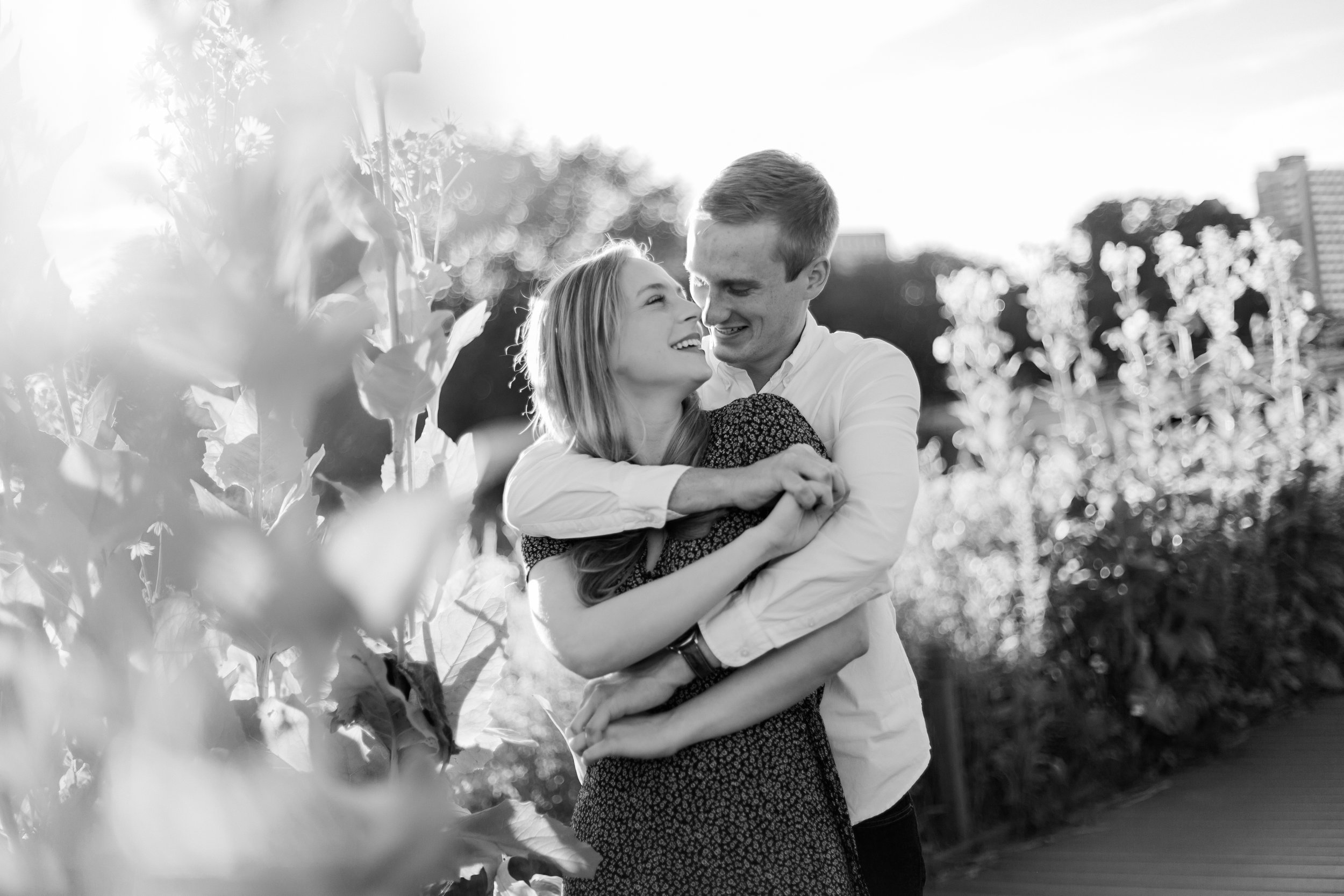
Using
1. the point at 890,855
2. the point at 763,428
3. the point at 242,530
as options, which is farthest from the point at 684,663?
the point at 242,530

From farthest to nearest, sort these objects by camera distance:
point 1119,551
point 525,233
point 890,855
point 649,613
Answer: point 525,233, point 1119,551, point 890,855, point 649,613

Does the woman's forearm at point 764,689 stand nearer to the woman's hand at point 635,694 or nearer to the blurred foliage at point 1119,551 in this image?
the woman's hand at point 635,694

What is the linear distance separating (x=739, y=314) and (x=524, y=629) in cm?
231

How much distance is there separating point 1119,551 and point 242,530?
21.4ft

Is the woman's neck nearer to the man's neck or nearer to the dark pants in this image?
the man's neck

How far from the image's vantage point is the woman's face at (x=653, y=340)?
71.2 inches

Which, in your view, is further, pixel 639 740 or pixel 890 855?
pixel 890 855

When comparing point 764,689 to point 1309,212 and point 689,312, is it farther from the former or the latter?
point 1309,212

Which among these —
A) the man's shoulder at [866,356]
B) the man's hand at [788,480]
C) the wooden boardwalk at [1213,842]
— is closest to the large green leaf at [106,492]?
the man's hand at [788,480]

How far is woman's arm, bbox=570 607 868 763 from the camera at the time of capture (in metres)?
1.58

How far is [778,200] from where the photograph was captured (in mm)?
2250

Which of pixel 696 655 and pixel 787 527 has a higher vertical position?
pixel 787 527

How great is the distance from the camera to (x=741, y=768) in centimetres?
161

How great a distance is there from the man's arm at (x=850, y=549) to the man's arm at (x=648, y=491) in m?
0.07
